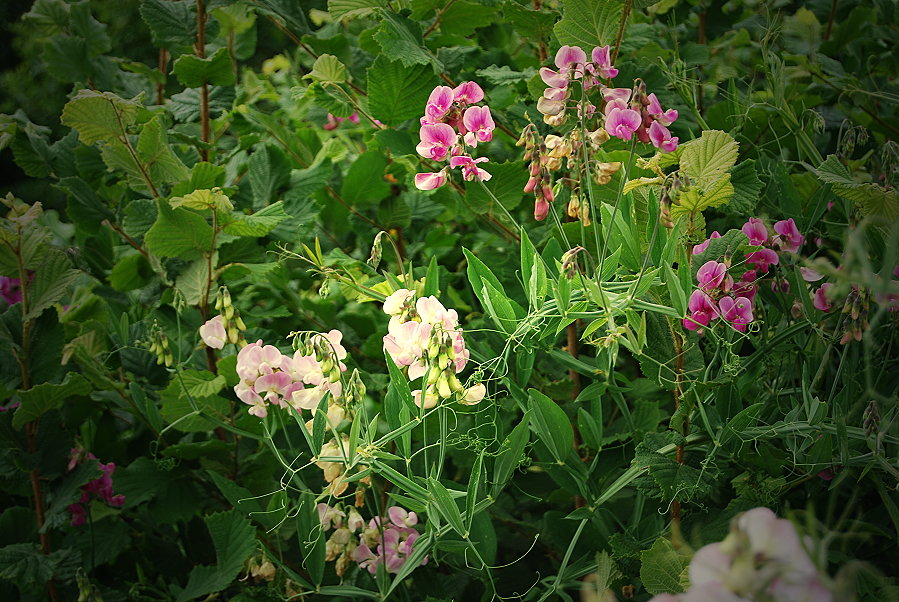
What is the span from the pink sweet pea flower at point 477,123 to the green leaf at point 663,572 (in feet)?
1.31

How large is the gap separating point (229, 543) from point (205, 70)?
600 millimetres

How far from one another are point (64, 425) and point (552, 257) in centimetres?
68

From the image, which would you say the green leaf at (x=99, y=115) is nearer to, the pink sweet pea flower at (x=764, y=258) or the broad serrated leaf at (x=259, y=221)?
the broad serrated leaf at (x=259, y=221)

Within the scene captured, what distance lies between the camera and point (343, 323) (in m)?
1.07

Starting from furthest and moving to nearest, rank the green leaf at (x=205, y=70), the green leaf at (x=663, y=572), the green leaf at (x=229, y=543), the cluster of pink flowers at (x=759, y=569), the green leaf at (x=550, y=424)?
1. the green leaf at (x=205, y=70)
2. the green leaf at (x=229, y=543)
3. the green leaf at (x=550, y=424)
4. the green leaf at (x=663, y=572)
5. the cluster of pink flowers at (x=759, y=569)

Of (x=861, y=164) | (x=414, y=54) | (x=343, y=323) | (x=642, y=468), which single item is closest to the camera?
(x=642, y=468)

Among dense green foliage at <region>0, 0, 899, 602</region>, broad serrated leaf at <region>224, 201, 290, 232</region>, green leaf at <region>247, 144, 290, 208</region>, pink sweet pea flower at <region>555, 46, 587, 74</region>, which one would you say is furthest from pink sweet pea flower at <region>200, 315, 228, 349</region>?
pink sweet pea flower at <region>555, 46, 587, 74</region>

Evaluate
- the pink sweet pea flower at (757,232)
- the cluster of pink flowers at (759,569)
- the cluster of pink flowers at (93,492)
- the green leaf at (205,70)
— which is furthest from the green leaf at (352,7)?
the cluster of pink flowers at (759,569)

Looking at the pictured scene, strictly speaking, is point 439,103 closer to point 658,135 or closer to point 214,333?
point 658,135

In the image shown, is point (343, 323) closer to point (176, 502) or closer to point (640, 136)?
point (176, 502)

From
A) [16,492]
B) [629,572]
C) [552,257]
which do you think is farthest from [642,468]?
[16,492]

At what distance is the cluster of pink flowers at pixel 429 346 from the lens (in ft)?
2.00

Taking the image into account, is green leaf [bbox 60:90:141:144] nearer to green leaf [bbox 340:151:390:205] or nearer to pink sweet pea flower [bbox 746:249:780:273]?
green leaf [bbox 340:151:390:205]

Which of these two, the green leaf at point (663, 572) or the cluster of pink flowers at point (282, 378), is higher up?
the green leaf at point (663, 572)
